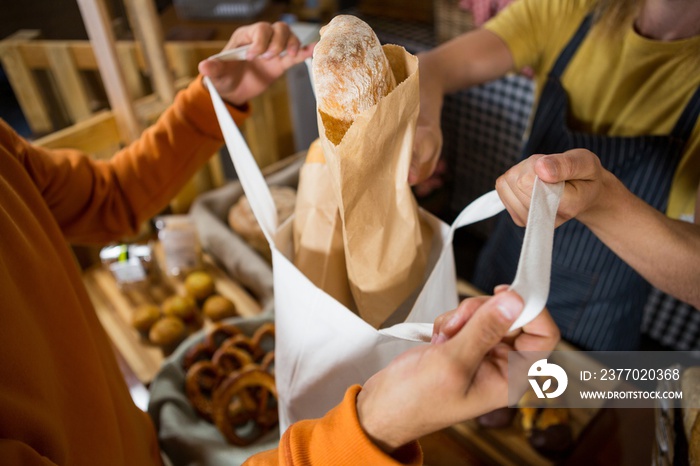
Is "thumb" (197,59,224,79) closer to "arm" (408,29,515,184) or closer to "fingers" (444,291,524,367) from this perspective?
"arm" (408,29,515,184)

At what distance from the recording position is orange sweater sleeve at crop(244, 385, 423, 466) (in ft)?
1.45

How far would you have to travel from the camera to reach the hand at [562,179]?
46 centimetres

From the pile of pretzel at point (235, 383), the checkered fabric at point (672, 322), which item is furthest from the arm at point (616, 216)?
the checkered fabric at point (672, 322)

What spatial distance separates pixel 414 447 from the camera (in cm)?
46

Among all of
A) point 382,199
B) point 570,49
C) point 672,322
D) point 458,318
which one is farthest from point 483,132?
point 458,318

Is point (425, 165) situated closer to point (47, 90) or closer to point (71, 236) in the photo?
point (71, 236)

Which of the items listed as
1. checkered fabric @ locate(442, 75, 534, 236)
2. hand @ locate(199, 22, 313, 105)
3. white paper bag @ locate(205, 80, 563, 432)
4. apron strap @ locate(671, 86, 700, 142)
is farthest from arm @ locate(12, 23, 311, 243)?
checkered fabric @ locate(442, 75, 534, 236)

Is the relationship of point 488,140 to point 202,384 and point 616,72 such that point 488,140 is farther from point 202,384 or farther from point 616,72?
point 202,384

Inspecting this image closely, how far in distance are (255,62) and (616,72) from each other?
2.28ft

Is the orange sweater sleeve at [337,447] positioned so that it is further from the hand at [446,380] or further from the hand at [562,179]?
the hand at [562,179]

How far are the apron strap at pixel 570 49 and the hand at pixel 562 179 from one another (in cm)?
59

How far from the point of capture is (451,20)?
7.04 feet

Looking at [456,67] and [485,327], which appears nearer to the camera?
[485,327]

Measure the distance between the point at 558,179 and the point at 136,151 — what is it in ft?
2.46
